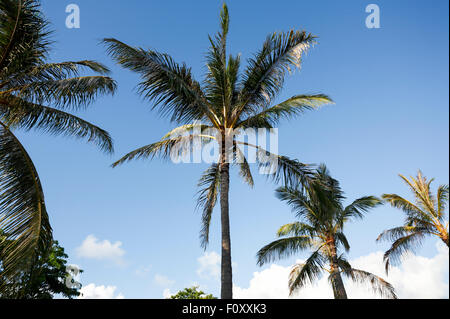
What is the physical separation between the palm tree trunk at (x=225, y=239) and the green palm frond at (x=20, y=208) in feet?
12.8

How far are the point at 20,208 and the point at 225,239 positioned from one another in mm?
4558

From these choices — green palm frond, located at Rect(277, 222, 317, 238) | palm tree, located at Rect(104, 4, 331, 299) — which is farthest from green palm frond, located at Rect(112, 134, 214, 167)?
green palm frond, located at Rect(277, 222, 317, 238)

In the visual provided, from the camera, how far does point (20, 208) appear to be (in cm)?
641

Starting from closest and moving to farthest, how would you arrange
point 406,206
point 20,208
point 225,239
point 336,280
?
point 20,208 < point 225,239 < point 336,280 < point 406,206

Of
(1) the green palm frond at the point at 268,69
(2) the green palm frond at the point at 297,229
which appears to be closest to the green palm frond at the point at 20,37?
(1) the green palm frond at the point at 268,69

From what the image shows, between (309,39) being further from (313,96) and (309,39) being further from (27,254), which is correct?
(27,254)

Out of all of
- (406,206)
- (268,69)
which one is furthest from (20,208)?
(406,206)

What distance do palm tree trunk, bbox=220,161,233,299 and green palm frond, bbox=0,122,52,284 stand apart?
12.8 feet

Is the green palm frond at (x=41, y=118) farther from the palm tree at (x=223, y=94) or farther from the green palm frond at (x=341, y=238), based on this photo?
the green palm frond at (x=341, y=238)

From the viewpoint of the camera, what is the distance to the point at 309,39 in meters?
9.32

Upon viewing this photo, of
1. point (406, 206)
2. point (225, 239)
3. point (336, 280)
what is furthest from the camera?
point (406, 206)

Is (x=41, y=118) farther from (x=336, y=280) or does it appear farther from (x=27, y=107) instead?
(x=336, y=280)

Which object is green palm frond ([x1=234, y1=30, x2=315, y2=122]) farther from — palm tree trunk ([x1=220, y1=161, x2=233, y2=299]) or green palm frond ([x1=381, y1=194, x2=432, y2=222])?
green palm frond ([x1=381, y1=194, x2=432, y2=222])
